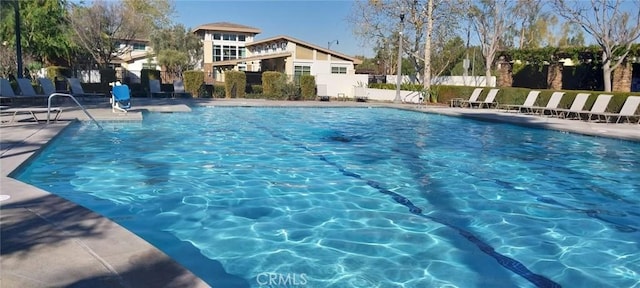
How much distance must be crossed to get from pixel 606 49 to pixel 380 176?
19.0m

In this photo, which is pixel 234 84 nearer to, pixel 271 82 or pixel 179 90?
pixel 271 82

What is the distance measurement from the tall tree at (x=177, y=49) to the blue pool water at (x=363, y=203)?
31442 mm

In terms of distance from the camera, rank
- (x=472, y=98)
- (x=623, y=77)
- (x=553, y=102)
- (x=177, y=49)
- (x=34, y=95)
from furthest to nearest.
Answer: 1. (x=177, y=49)
2. (x=623, y=77)
3. (x=472, y=98)
4. (x=553, y=102)
5. (x=34, y=95)

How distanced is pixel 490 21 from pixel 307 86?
14033mm

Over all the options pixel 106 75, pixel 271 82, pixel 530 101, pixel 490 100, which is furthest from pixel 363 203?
pixel 106 75

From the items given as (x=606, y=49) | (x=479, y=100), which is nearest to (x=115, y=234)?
(x=479, y=100)

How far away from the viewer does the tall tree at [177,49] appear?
42.6 meters

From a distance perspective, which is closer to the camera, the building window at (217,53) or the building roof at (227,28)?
the building roof at (227,28)

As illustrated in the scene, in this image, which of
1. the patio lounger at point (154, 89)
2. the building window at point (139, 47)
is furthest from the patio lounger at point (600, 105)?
the building window at point (139, 47)

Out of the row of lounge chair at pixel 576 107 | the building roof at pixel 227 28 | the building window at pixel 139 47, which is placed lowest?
the row of lounge chair at pixel 576 107

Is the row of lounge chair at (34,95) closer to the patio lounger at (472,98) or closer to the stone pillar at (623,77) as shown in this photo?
the patio lounger at (472,98)

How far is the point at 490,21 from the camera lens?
1273 inches

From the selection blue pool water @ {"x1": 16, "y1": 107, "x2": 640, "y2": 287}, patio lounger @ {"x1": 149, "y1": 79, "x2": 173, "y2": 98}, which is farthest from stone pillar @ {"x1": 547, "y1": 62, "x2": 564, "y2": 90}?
patio lounger @ {"x1": 149, "y1": 79, "x2": 173, "y2": 98}

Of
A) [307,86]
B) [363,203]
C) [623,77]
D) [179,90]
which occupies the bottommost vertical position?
[363,203]
